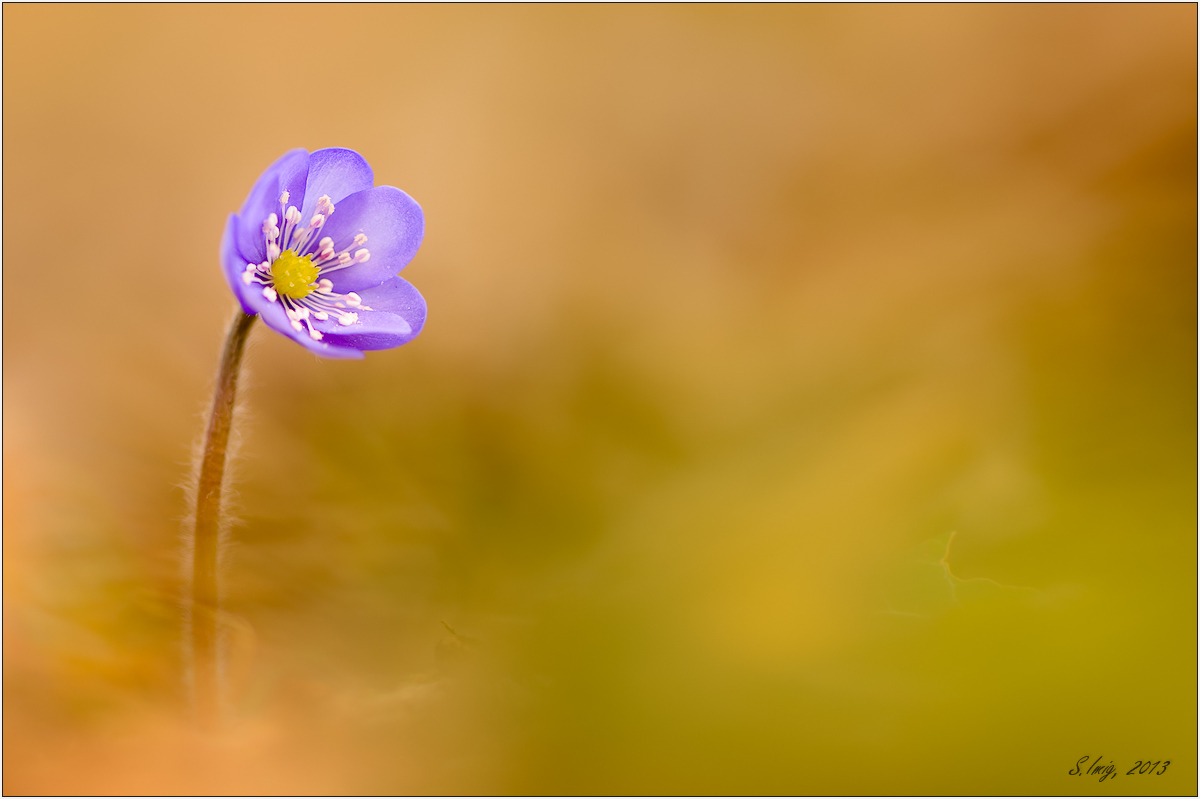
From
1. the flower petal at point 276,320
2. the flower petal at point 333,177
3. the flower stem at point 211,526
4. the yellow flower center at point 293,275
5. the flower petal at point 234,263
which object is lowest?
the flower stem at point 211,526

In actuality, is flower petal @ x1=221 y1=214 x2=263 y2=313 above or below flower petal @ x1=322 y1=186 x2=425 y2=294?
below

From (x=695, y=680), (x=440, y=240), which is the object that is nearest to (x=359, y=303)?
(x=695, y=680)

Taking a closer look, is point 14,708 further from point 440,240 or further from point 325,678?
point 440,240

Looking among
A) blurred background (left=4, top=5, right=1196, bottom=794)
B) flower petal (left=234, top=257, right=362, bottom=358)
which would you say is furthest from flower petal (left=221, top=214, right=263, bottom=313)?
blurred background (left=4, top=5, right=1196, bottom=794)

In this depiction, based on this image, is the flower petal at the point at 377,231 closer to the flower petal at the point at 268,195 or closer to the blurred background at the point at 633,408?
the flower petal at the point at 268,195

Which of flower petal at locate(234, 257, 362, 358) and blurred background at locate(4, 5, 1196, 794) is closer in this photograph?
flower petal at locate(234, 257, 362, 358)
